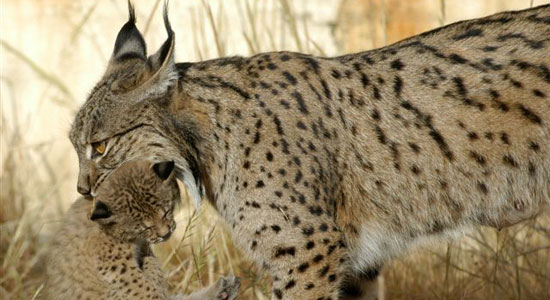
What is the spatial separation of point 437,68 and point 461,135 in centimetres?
37

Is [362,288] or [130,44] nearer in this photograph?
[130,44]

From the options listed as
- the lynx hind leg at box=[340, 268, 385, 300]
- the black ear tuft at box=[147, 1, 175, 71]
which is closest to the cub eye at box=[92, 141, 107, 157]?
the black ear tuft at box=[147, 1, 175, 71]

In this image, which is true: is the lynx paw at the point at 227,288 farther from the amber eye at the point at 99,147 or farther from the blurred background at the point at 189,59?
the amber eye at the point at 99,147

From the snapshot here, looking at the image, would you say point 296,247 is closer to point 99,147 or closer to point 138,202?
point 138,202

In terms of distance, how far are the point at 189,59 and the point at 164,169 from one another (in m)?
5.43

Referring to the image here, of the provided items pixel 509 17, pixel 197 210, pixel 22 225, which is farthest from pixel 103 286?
pixel 509 17

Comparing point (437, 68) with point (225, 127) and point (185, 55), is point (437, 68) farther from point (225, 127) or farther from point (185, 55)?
point (185, 55)

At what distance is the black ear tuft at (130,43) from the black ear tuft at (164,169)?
66 centimetres

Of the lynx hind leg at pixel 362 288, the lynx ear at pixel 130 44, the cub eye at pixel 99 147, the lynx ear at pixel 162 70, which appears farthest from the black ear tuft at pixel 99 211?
the lynx hind leg at pixel 362 288

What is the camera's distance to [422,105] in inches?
245

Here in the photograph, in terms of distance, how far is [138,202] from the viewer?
6.23 meters

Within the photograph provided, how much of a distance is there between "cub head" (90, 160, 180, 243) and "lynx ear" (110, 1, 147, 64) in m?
0.65

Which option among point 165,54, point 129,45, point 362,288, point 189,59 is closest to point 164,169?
point 165,54

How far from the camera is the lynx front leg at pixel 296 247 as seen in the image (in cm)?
585
